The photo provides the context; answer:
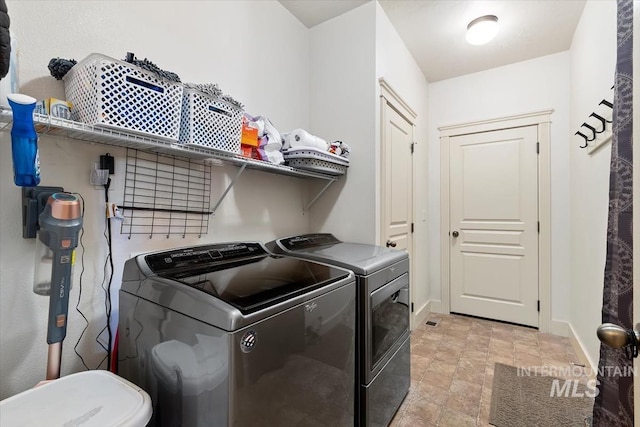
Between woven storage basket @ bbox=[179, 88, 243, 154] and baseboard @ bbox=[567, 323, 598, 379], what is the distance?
9.16 feet

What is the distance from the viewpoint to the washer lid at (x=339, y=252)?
150cm

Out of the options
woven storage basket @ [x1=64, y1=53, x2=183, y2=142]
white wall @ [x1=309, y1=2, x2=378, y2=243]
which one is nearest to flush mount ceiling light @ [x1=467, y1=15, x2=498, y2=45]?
white wall @ [x1=309, y1=2, x2=378, y2=243]

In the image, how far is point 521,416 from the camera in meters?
1.73

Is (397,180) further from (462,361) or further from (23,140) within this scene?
(23,140)

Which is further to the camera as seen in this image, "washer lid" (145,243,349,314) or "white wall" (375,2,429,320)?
"white wall" (375,2,429,320)

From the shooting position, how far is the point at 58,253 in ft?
3.06

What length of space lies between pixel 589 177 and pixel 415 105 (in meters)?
1.59

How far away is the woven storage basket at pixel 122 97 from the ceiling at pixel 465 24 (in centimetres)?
160

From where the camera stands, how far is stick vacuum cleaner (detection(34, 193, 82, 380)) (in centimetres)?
92

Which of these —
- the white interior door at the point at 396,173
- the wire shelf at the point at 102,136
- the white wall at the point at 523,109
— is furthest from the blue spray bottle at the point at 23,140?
the white wall at the point at 523,109

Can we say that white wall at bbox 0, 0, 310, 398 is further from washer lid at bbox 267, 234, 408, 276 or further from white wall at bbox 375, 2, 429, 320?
white wall at bbox 375, 2, 429, 320

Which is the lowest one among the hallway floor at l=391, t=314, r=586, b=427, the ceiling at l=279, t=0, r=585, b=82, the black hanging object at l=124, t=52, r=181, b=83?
the hallway floor at l=391, t=314, r=586, b=427

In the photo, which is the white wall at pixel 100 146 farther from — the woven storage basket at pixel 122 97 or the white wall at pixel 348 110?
the white wall at pixel 348 110

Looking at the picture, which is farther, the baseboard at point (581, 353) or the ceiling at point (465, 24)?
the ceiling at point (465, 24)
